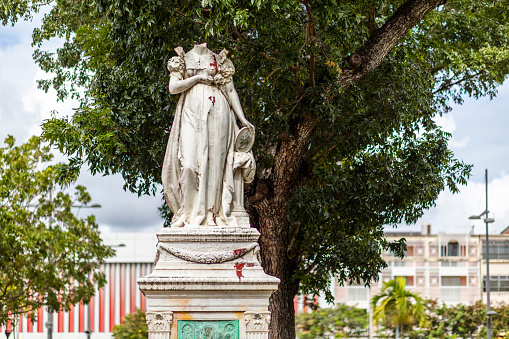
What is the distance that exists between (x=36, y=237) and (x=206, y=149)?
14442 millimetres

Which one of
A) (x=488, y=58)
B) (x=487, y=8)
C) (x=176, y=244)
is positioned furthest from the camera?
(x=487, y=8)

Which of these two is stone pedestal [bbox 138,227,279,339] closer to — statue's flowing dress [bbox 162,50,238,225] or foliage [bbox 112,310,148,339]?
statue's flowing dress [bbox 162,50,238,225]

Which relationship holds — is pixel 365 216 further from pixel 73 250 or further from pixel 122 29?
pixel 73 250

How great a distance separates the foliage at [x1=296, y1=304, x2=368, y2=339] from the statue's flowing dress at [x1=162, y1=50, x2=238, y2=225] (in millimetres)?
36369

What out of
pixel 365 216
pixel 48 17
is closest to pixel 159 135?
pixel 365 216

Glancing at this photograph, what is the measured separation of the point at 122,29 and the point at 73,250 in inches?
455

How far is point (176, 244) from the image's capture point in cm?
846

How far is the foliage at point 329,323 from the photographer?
45.0 m

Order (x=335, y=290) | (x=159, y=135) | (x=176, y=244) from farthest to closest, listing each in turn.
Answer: (x=335, y=290), (x=159, y=135), (x=176, y=244)

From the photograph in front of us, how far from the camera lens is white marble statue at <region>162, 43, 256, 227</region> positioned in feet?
28.9

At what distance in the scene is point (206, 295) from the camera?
8.32 meters

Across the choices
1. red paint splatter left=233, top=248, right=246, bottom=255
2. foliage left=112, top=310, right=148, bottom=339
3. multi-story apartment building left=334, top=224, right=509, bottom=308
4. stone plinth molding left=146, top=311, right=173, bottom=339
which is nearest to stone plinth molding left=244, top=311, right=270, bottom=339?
red paint splatter left=233, top=248, right=246, bottom=255

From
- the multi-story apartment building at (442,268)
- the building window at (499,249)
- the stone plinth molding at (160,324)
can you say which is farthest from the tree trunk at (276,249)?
the building window at (499,249)

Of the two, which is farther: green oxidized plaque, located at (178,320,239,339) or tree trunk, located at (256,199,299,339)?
tree trunk, located at (256,199,299,339)
